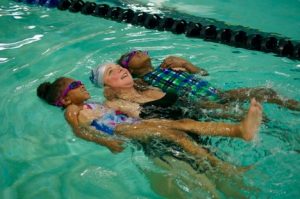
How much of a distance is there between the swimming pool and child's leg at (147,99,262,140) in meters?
0.33

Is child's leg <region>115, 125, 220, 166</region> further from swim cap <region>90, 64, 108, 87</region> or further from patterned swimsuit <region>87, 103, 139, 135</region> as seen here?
swim cap <region>90, 64, 108, 87</region>

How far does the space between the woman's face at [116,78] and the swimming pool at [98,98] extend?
0.61 metres

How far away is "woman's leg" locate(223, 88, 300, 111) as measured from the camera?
3479 mm

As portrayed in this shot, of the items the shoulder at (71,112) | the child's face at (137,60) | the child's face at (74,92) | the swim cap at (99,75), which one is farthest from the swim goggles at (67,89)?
the child's face at (137,60)

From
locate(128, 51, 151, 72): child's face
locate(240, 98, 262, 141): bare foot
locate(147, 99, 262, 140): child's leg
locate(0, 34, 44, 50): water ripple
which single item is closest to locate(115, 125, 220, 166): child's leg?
locate(147, 99, 262, 140): child's leg

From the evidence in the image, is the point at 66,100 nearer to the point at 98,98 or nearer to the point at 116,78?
the point at 116,78

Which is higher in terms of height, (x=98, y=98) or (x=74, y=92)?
(x=74, y=92)

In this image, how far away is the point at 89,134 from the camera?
9.98 feet

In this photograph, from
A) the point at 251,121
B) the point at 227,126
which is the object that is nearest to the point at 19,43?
the point at 227,126

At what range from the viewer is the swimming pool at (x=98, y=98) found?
3.01 m

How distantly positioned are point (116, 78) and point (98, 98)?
2.63 feet

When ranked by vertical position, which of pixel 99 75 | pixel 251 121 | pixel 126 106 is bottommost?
pixel 126 106

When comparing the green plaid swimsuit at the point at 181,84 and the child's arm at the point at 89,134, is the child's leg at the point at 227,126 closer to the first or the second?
the child's arm at the point at 89,134

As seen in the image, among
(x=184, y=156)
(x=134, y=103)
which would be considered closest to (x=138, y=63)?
(x=134, y=103)
